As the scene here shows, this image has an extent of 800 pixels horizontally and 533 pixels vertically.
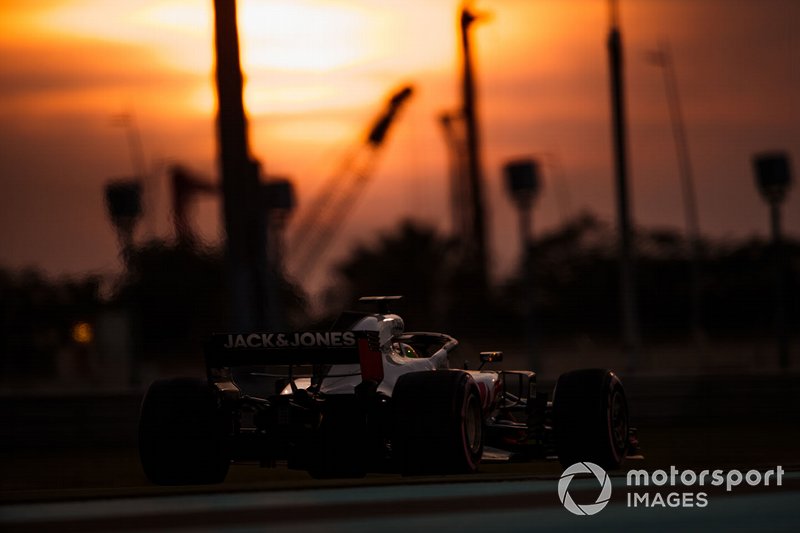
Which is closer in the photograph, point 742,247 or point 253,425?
point 253,425

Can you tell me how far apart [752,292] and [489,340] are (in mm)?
16085

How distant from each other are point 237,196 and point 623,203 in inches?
447

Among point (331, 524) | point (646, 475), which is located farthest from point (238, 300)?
point (331, 524)

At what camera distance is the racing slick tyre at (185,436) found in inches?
370

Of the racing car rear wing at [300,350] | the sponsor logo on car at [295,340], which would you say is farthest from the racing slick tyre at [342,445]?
the sponsor logo on car at [295,340]

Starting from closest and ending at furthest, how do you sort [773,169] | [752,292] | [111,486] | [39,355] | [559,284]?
[111,486] < [773,169] < [39,355] < [752,292] < [559,284]

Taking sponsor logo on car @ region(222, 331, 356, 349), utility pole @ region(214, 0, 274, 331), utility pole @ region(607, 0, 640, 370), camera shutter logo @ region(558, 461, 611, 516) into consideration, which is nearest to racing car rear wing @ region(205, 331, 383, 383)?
sponsor logo on car @ region(222, 331, 356, 349)

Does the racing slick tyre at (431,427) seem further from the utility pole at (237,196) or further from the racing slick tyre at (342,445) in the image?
the utility pole at (237,196)

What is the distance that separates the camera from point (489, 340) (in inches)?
1176

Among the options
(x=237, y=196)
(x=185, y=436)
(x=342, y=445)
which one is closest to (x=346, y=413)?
(x=342, y=445)

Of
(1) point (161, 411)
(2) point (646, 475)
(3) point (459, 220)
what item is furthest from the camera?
(3) point (459, 220)

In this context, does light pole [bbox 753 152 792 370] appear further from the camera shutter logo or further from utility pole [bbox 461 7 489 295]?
the camera shutter logo

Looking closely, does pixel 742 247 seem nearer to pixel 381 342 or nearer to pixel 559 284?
pixel 559 284

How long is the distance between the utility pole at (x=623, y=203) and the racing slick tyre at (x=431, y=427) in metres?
16.6
